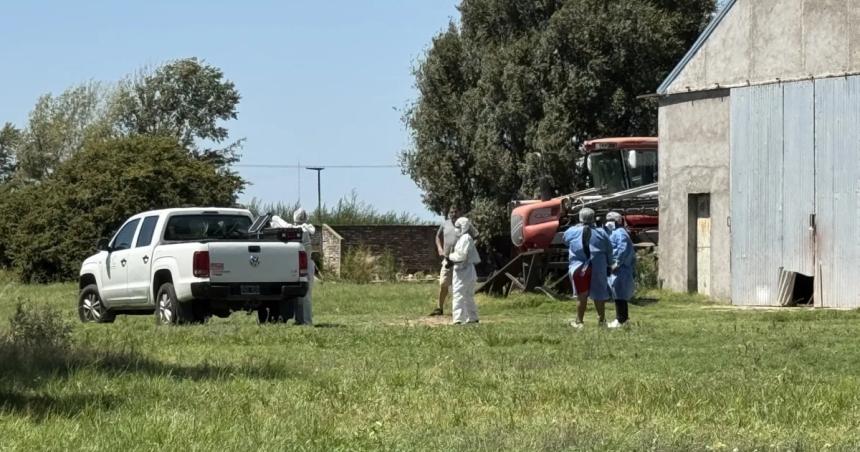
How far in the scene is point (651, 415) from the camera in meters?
10.9

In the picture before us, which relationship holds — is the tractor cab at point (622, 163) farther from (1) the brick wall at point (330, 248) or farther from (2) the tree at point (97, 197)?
(2) the tree at point (97, 197)

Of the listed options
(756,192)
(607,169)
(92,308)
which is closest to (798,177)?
(756,192)

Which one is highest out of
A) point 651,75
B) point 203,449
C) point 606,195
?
point 651,75

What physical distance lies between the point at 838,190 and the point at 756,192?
2.35 m

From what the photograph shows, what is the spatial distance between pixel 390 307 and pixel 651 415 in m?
20.8

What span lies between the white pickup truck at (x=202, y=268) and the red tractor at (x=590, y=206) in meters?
10.0

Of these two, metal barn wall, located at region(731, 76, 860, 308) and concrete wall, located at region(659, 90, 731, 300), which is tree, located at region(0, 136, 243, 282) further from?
metal barn wall, located at region(731, 76, 860, 308)

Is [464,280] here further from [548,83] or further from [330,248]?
[330,248]

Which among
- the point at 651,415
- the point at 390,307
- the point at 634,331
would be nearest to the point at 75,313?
the point at 390,307

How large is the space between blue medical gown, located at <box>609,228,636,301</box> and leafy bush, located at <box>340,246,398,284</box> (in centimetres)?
3055

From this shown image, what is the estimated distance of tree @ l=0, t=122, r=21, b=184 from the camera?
3531 inches

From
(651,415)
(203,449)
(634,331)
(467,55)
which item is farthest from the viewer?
(467,55)

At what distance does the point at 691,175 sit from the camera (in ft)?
114

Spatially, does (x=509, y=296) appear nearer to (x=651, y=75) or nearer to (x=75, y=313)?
(x=75, y=313)
